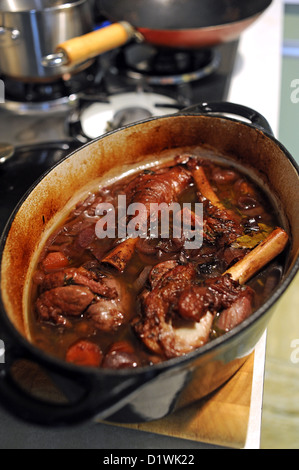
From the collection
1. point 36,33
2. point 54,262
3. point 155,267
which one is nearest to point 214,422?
point 155,267

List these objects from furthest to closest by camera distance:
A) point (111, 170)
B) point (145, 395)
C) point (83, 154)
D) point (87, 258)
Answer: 1. point (111, 170)
2. point (83, 154)
3. point (87, 258)
4. point (145, 395)

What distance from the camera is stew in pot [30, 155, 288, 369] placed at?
3.51 ft

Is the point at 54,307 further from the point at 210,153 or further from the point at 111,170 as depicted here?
the point at 210,153

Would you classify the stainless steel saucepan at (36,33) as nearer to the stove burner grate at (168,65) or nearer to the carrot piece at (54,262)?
the stove burner grate at (168,65)

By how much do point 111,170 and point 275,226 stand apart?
615 mm

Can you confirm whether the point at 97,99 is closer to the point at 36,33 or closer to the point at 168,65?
the point at 36,33

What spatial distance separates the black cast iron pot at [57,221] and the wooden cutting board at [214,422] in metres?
0.07

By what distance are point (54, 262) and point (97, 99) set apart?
42.6 inches

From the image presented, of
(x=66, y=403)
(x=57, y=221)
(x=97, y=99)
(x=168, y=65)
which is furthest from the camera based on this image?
(x=168, y=65)

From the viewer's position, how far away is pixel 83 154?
4.77 ft

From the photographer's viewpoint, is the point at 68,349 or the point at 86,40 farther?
the point at 86,40

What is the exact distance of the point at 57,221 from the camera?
1435 millimetres

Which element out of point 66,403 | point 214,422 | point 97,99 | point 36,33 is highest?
point 36,33

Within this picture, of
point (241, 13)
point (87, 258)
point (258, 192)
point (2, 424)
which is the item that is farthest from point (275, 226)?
point (241, 13)
